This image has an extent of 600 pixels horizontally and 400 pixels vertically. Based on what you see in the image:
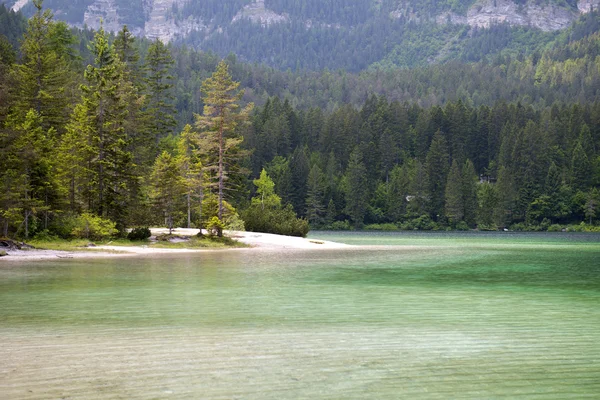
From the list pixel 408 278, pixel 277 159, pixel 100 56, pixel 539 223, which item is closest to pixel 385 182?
pixel 277 159

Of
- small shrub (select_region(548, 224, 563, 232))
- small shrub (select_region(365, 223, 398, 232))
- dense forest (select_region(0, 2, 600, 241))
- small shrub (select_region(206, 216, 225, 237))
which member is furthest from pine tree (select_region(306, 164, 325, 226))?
small shrub (select_region(206, 216, 225, 237))

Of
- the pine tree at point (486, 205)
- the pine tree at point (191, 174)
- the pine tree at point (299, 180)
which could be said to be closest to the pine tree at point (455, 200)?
the pine tree at point (486, 205)

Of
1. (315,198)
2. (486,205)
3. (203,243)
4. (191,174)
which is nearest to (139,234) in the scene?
(203,243)

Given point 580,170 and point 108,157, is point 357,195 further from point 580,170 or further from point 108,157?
point 108,157

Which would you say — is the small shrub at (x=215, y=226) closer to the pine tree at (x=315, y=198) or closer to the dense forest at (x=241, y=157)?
the dense forest at (x=241, y=157)

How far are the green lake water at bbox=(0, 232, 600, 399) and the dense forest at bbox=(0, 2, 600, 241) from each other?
21.9m

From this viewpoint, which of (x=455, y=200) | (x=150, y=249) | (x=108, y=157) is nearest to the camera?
(x=150, y=249)

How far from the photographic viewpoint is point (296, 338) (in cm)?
1241

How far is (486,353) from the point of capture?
436 inches

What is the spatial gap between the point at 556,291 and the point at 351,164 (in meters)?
130

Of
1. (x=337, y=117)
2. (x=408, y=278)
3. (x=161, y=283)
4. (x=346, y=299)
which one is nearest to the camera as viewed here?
(x=346, y=299)

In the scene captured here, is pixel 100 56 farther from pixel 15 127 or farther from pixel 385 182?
pixel 385 182

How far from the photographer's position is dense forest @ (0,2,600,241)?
46.6m

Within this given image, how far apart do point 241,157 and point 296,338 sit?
148 ft
